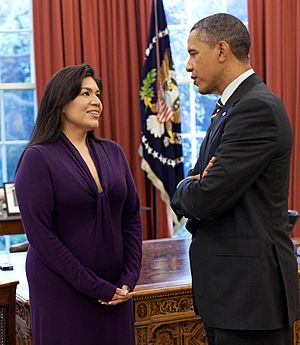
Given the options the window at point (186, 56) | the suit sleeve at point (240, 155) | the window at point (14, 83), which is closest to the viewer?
the suit sleeve at point (240, 155)

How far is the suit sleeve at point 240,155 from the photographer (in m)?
2.00

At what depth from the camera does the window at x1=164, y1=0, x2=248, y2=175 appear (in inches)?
236

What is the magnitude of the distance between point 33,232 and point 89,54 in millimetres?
3447

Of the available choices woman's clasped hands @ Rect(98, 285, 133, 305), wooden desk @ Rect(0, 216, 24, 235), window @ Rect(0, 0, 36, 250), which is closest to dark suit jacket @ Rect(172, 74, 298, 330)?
woman's clasped hands @ Rect(98, 285, 133, 305)

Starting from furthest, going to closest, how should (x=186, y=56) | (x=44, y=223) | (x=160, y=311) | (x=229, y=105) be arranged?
(x=186, y=56) → (x=160, y=311) → (x=44, y=223) → (x=229, y=105)

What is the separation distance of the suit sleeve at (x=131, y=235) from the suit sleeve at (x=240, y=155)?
57cm

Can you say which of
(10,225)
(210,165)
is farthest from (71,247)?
(10,225)

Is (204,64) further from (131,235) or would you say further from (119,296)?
(119,296)

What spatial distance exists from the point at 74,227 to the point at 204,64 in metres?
0.72

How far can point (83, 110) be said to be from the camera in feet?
8.05

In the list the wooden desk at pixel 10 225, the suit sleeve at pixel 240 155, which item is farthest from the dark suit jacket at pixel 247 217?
the wooden desk at pixel 10 225

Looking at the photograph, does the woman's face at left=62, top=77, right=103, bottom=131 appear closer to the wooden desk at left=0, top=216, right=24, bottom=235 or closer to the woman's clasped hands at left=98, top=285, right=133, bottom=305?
the woman's clasped hands at left=98, top=285, right=133, bottom=305

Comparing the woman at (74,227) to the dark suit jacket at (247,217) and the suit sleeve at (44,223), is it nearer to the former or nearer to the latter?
the suit sleeve at (44,223)

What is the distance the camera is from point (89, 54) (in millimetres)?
5539
